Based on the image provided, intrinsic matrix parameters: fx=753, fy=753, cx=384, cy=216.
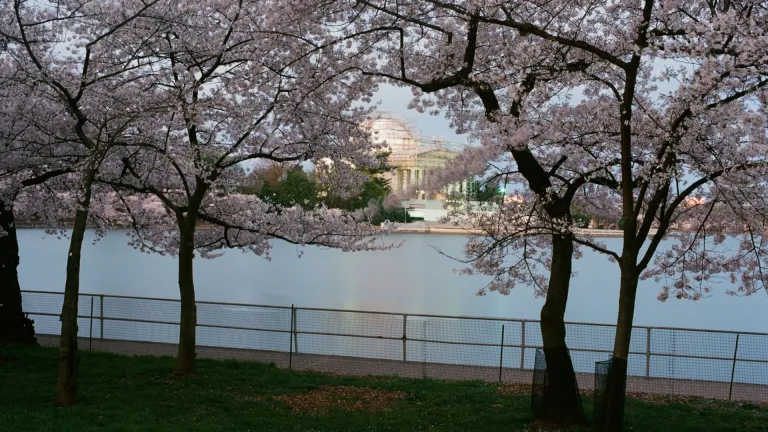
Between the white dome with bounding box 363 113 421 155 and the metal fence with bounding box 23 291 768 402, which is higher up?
the white dome with bounding box 363 113 421 155

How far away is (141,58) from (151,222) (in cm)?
512

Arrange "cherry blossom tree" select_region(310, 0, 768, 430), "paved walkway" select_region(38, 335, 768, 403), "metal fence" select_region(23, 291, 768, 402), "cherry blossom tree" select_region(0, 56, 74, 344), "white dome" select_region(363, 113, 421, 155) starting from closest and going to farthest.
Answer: "cherry blossom tree" select_region(310, 0, 768, 430)
"cherry blossom tree" select_region(0, 56, 74, 344)
"paved walkway" select_region(38, 335, 768, 403)
"metal fence" select_region(23, 291, 768, 402)
"white dome" select_region(363, 113, 421, 155)

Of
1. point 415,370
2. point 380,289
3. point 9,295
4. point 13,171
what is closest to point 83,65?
point 13,171

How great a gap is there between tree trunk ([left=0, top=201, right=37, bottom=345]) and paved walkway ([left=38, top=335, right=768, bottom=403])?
3.53ft

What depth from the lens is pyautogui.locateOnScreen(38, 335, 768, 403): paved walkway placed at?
12719 mm

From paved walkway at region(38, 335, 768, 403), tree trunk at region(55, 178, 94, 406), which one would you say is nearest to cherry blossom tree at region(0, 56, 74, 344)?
paved walkway at region(38, 335, 768, 403)

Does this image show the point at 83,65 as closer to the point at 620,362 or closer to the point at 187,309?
the point at 187,309

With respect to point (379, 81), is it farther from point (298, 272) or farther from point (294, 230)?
point (298, 272)

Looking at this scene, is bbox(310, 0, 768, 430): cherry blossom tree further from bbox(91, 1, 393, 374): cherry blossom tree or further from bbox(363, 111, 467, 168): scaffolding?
bbox(363, 111, 467, 168): scaffolding

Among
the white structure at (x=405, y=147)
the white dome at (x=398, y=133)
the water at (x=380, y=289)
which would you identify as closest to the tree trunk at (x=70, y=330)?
the white structure at (x=405, y=147)

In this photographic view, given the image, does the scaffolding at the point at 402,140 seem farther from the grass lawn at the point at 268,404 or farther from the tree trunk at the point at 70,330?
the tree trunk at the point at 70,330

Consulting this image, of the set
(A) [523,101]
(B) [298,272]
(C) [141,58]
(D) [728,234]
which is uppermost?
(C) [141,58]

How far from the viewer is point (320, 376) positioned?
484 inches

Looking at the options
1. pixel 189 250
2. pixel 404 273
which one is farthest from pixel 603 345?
pixel 404 273
